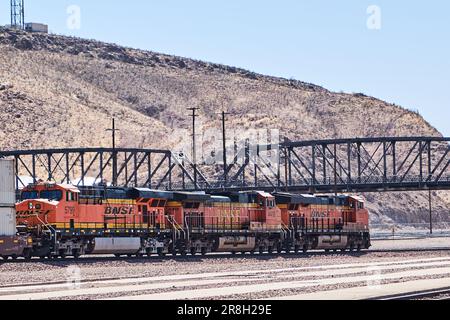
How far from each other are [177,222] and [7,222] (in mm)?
13708

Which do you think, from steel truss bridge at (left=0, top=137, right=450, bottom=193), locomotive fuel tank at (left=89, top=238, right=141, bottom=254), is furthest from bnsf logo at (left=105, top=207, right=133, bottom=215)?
steel truss bridge at (left=0, top=137, right=450, bottom=193)

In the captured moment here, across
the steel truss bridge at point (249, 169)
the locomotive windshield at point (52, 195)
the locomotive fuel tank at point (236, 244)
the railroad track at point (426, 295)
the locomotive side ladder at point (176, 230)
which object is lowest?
the locomotive fuel tank at point (236, 244)

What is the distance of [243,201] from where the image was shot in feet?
214

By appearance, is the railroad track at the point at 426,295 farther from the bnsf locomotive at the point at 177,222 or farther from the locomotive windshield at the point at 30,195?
the locomotive windshield at the point at 30,195

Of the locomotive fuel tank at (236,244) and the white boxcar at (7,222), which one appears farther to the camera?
the locomotive fuel tank at (236,244)

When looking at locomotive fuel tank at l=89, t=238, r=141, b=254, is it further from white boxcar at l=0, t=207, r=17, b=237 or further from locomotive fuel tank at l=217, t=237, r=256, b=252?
locomotive fuel tank at l=217, t=237, r=256, b=252

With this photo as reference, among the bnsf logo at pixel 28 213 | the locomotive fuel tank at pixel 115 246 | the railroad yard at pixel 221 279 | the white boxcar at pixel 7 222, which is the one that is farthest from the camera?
the locomotive fuel tank at pixel 115 246

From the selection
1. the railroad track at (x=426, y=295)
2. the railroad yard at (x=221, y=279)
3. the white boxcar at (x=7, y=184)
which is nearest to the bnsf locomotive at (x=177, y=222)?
the white boxcar at (x=7, y=184)

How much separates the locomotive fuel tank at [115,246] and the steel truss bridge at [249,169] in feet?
159

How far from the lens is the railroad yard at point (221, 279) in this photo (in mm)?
30266

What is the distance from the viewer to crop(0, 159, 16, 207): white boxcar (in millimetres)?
47044
